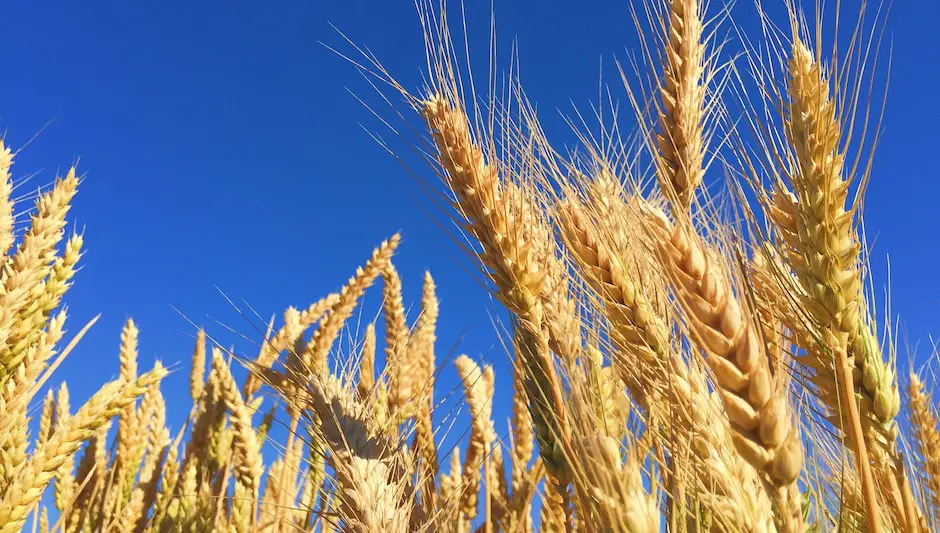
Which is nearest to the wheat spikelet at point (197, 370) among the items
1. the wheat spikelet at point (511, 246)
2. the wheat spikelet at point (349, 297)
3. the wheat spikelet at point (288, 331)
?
the wheat spikelet at point (288, 331)

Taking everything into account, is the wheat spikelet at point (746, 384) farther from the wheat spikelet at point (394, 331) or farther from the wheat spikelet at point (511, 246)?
the wheat spikelet at point (394, 331)

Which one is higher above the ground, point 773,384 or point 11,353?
point 11,353

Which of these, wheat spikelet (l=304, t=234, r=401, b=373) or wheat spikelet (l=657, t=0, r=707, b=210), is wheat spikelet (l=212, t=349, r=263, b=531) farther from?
wheat spikelet (l=657, t=0, r=707, b=210)

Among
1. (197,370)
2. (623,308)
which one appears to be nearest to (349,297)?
(197,370)

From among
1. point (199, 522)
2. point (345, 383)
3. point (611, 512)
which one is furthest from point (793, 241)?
point (199, 522)

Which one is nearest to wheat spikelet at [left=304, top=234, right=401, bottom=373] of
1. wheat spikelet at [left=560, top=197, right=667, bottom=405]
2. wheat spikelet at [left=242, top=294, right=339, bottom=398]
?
wheat spikelet at [left=242, top=294, right=339, bottom=398]

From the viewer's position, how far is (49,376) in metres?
1.96

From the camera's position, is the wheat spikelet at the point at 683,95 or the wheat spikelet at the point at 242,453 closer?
the wheat spikelet at the point at 683,95

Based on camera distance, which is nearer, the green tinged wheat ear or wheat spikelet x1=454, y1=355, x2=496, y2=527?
the green tinged wheat ear

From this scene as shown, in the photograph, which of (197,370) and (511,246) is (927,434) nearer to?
(511,246)

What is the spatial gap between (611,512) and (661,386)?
406 mm

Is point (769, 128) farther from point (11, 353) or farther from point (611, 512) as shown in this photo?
point (11, 353)

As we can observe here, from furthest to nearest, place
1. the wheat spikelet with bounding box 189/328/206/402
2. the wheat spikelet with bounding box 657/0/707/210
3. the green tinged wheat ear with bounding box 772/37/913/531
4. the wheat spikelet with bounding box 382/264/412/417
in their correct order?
the wheat spikelet with bounding box 189/328/206/402 → the wheat spikelet with bounding box 382/264/412/417 → the wheat spikelet with bounding box 657/0/707/210 → the green tinged wheat ear with bounding box 772/37/913/531

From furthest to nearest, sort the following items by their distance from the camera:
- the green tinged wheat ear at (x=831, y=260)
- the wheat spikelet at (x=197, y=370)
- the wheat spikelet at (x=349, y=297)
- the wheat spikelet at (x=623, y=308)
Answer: the wheat spikelet at (x=197, y=370) < the wheat spikelet at (x=349, y=297) < the wheat spikelet at (x=623, y=308) < the green tinged wheat ear at (x=831, y=260)
